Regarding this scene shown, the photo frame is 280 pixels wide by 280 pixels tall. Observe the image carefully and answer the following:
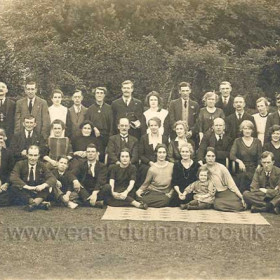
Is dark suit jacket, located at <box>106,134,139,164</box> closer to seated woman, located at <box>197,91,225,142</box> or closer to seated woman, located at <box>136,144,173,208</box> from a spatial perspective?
seated woman, located at <box>136,144,173,208</box>

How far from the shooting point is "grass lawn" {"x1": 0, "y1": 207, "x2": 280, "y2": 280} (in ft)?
13.1

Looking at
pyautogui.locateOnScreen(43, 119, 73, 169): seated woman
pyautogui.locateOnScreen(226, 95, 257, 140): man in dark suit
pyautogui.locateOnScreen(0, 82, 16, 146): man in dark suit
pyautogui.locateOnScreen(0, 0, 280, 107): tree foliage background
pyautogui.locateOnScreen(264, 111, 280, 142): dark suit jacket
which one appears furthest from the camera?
pyautogui.locateOnScreen(0, 0, 280, 107): tree foliage background

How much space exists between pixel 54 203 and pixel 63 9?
3.58 metres

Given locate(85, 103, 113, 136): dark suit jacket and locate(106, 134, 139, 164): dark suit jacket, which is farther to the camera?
locate(85, 103, 113, 136): dark suit jacket

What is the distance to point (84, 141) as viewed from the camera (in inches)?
275

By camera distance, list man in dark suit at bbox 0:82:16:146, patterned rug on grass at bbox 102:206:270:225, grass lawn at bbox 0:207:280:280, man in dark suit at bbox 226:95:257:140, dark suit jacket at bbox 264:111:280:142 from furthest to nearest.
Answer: man in dark suit at bbox 0:82:16:146 → man in dark suit at bbox 226:95:257:140 → dark suit jacket at bbox 264:111:280:142 → patterned rug on grass at bbox 102:206:270:225 → grass lawn at bbox 0:207:280:280

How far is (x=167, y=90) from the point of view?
859 cm

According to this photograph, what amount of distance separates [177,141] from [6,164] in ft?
7.30

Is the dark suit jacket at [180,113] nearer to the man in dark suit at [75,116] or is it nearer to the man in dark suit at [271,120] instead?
the man in dark suit at [271,120]

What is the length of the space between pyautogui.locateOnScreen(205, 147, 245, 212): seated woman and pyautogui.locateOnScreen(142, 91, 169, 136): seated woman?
926 mm

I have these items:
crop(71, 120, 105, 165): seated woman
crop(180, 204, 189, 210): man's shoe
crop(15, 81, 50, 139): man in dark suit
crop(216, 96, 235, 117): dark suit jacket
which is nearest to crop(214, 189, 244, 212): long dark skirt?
crop(180, 204, 189, 210): man's shoe

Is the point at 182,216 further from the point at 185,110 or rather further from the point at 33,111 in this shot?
the point at 33,111

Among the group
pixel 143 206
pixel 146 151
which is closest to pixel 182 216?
pixel 143 206

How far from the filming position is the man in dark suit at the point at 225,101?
7.36 meters
